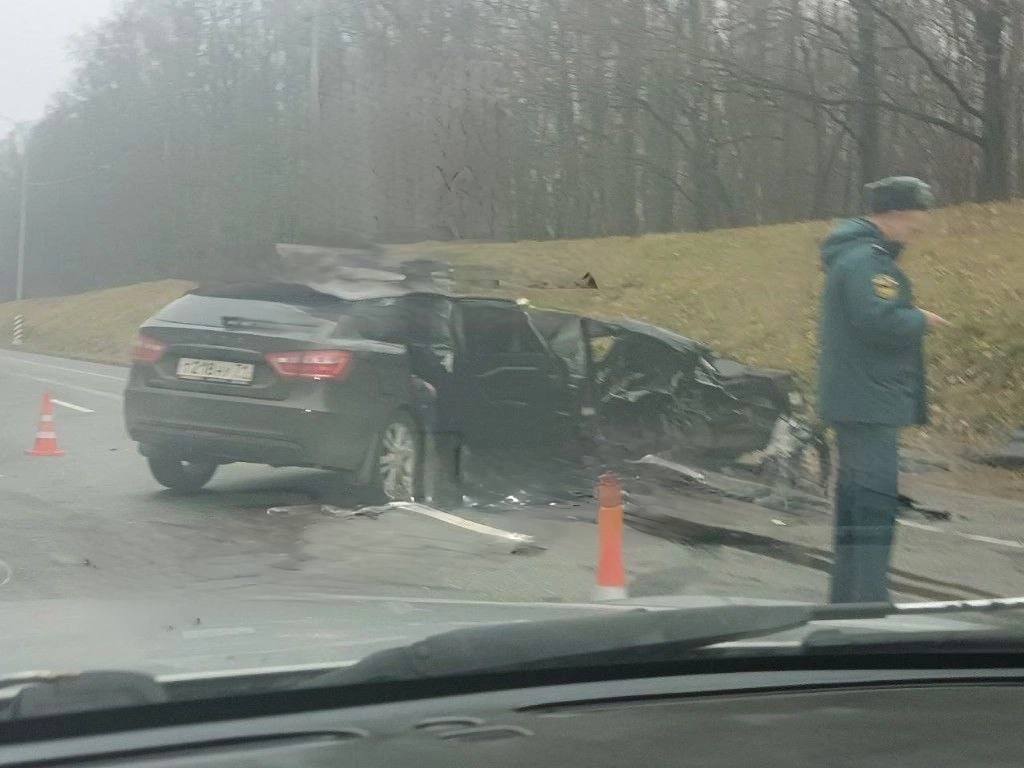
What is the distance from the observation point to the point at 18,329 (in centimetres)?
646

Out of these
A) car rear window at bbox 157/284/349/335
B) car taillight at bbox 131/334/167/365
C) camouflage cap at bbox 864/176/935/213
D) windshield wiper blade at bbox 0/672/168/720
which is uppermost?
camouflage cap at bbox 864/176/935/213

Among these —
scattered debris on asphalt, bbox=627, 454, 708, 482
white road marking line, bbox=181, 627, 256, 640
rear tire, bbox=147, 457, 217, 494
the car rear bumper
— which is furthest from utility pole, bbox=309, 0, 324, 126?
white road marking line, bbox=181, 627, 256, 640

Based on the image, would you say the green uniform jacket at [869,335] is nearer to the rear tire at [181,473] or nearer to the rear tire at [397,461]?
the rear tire at [397,461]

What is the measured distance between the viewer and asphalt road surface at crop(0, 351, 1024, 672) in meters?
4.57

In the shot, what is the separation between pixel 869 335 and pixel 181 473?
137 inches

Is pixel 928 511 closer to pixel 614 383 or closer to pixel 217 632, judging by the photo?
pixel 614 383

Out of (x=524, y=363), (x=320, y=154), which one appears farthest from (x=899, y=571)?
(x=320, y=154)

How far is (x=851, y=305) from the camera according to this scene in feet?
17.1

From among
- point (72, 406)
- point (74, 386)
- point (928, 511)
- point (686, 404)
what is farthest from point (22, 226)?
point (928, 511)

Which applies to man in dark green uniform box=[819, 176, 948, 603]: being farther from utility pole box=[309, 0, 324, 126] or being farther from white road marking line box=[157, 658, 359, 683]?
white road marking line box=[157, 658, 359, 683]

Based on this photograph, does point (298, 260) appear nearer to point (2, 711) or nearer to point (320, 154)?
point (320, 154)

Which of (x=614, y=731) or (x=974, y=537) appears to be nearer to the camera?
(x=614, y=731)

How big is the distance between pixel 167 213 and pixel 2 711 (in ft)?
12.8

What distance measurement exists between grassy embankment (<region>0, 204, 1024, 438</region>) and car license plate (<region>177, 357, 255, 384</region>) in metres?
0.32
